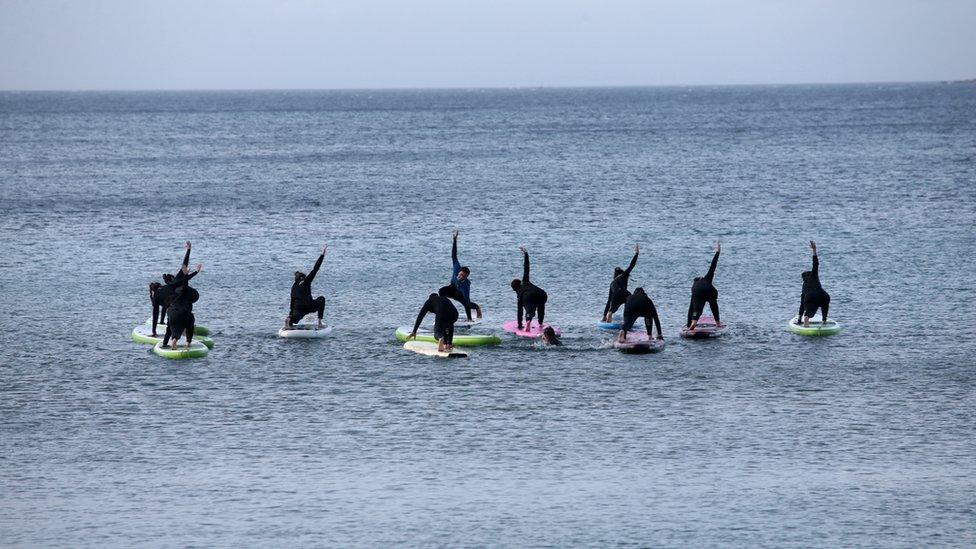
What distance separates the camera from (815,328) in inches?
1340

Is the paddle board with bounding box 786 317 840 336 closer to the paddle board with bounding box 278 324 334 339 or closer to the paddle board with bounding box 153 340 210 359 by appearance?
the paddle board with bounding box 278 324 334 339

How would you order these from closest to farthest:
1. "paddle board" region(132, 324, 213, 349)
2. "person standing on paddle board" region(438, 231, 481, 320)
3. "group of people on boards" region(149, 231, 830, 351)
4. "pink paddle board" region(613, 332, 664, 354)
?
"group of people on boards" region(149, 231, 830, 351) → "pink paddle board" region(613, 332, 664, 354) → "paddle board" region(132, 324, 213, 349) → "person standing on paddle board" region(438, 231, 481, 320)

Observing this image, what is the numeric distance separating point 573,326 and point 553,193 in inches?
1893

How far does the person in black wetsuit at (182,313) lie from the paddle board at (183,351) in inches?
6.3

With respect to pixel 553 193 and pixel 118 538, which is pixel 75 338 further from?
pixel 553 193

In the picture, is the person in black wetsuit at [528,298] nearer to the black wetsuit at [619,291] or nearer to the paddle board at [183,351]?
the black wetsuit at [619,291]

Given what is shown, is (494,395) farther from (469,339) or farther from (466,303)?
(466,303)

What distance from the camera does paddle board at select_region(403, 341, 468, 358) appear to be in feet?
104

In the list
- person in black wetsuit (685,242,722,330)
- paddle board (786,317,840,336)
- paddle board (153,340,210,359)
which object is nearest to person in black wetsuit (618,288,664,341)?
person in black wetsuit (685,242,722,330)

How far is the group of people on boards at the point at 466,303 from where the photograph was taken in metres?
31.5

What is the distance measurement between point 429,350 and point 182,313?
630 cm

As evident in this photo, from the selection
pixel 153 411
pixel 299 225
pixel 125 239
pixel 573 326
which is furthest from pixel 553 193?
pixel 153 411

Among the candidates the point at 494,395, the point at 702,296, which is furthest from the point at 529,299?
the point at 494,395

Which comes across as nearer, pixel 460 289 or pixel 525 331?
pixel 525 331
